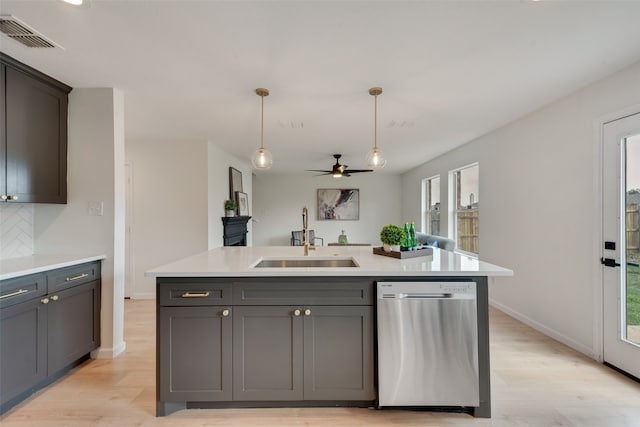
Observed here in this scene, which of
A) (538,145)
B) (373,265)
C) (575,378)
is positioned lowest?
(575,378)

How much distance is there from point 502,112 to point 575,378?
2.57 metres

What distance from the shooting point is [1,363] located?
5.98 feet

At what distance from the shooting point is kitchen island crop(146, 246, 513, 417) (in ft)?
6.03

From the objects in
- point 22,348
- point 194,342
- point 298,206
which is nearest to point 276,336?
point 194,342

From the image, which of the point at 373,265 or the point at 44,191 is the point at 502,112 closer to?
the point at 373,265

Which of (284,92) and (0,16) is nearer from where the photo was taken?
(0,16)

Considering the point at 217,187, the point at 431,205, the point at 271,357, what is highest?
the point at 217,187

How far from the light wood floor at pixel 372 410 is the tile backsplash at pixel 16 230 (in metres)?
1.11

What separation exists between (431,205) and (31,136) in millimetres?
6397

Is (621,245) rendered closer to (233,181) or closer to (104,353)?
(104,353)

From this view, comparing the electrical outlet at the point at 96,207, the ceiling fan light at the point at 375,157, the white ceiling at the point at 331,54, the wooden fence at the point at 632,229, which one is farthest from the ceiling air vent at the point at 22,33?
the wooden fence at the point at 632,229

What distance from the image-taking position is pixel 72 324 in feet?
7.63

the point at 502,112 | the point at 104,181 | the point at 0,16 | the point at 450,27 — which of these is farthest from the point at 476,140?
the point at 0,16

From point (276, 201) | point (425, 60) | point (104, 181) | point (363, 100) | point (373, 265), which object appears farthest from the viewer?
point (276, 201)
